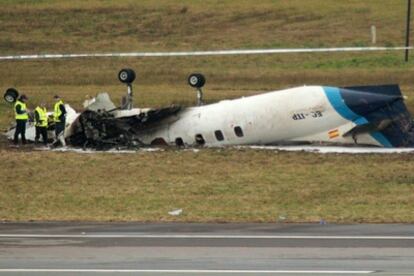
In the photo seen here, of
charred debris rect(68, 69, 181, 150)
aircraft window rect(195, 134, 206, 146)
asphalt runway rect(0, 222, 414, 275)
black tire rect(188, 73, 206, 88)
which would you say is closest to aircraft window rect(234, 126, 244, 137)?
aircraft window rect(195, 134, 206, 146)

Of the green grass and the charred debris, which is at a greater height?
the charred debris

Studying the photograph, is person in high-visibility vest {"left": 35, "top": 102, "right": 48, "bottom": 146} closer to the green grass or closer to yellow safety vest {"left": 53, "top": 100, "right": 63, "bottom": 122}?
yellow safety vest {"left": 53, "top": 100, "right": 63, "bottom": 122}

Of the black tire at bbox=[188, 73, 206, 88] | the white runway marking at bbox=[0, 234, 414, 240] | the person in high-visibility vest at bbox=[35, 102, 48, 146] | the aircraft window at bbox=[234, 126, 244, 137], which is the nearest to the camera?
the white runway marking at bbox=[0, 234, 414, 240]

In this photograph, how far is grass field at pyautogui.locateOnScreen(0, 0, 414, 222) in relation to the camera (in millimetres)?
24062

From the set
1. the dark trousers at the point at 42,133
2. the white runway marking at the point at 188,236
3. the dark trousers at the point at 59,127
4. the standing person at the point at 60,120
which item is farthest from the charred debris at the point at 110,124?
the white runway marking at the point at 188,236

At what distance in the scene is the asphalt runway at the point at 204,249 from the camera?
16.5 metres

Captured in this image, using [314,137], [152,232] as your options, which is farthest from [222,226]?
[314,137]

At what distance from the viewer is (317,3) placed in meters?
72.5

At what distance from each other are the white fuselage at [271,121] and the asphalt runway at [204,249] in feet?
31.5

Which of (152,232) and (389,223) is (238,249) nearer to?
(152,232)

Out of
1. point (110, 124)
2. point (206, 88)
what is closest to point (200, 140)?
point (110, 124)

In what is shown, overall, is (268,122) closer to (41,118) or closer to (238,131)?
(238,131)

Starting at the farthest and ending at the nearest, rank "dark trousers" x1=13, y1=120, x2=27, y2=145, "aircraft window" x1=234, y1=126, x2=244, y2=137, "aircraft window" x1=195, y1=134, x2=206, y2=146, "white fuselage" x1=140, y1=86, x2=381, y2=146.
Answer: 1. "dark trousers" x1=13, y1=120, x2=27, y2=145
2. "aircraft window" x1=195, y1=134, x2=206, y2=146
3. "aircraft window" x1=234, y1=126, x2=244, y2=137
4. "white fuselage" x1=140, y1=86, x2=381, y2=146

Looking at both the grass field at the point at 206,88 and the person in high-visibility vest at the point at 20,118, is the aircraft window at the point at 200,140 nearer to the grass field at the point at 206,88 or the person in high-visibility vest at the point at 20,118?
the grass field at the point at 206,88
